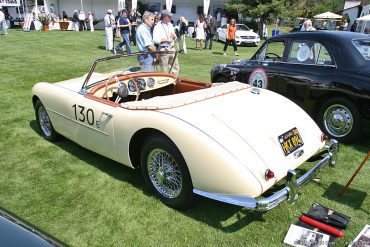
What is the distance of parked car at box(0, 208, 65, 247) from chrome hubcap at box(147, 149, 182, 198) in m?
1.42

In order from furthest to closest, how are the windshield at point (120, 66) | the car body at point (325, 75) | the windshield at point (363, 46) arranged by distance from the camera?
the windshield at point (363, 46) → the car body at point (325, 75) → the windshield at point (120, 66)

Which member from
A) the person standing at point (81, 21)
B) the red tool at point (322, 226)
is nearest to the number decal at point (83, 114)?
the red tool at point (322, 226)

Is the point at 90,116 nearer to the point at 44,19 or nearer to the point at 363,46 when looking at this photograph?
the point at 363,46

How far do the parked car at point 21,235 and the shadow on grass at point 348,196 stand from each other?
2.82 meters

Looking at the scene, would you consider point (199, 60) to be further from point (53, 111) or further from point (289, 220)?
point (289, 220)

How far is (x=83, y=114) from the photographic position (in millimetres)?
4043

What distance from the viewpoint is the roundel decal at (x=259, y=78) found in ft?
19.6

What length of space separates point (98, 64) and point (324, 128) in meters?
3.41

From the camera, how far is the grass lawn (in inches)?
120

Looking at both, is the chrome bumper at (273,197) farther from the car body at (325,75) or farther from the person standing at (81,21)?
the person standing at (81,21)

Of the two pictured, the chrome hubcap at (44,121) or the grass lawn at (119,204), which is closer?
the grass lawn at (119,204)

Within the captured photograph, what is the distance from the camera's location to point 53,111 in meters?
4.61

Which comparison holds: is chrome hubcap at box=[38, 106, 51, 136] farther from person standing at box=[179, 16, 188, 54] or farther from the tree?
the tree

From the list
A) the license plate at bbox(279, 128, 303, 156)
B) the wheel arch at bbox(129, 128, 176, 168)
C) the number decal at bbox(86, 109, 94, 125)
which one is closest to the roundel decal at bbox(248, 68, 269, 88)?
Result: the license plate at bbox(279, 128, 303, 156)
